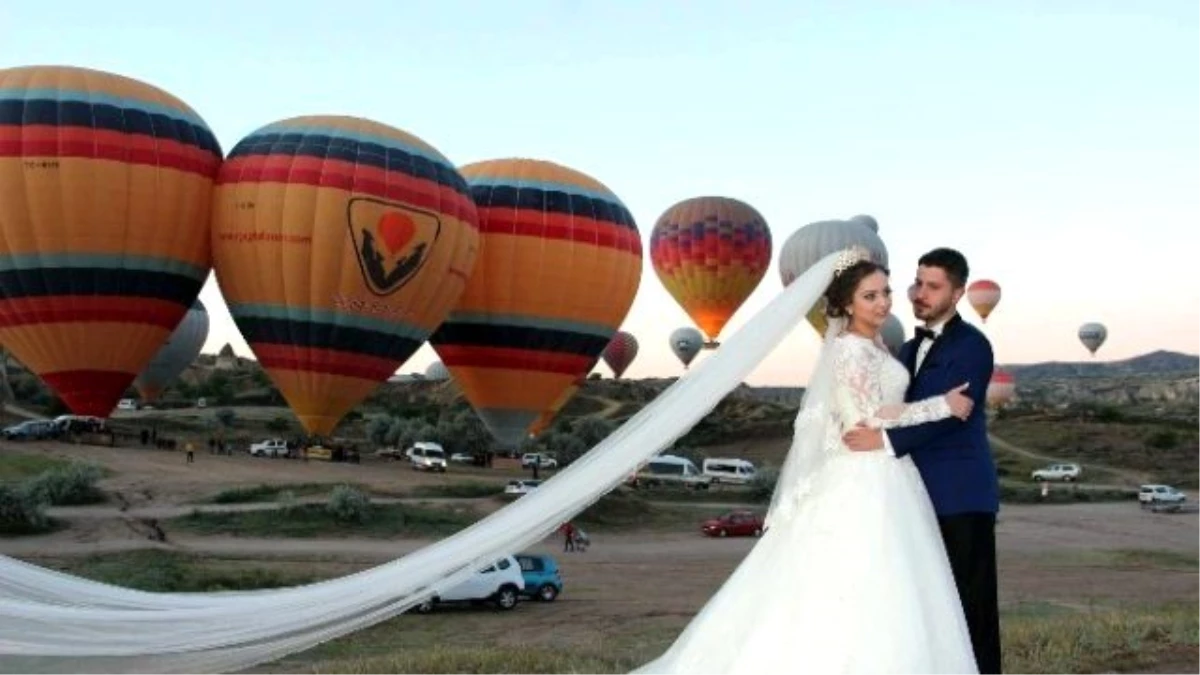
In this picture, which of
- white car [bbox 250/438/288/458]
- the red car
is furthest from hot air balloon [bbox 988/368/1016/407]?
white car [bbox 250/438/288/458]

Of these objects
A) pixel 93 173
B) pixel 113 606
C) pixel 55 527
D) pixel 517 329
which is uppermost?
pixel 93 173

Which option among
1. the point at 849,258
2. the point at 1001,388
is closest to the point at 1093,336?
the point at 1001,388

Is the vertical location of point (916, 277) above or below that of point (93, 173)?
below

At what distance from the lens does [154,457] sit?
55.2m

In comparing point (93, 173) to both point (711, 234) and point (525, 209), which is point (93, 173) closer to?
point (525, 209)

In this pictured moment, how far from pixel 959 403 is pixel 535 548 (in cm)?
3102

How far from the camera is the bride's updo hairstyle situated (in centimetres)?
613

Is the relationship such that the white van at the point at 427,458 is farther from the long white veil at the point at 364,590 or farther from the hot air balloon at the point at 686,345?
the long white veil at the point at 364,590

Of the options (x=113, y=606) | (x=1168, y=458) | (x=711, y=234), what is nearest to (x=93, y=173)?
(x=113, y=606)

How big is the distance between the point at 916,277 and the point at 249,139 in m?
26.6

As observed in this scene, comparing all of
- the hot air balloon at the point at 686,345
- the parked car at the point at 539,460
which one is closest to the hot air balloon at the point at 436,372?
the hot air balloon at the point at 686,345

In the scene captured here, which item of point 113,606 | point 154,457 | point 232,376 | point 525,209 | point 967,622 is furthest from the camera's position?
point 232,376

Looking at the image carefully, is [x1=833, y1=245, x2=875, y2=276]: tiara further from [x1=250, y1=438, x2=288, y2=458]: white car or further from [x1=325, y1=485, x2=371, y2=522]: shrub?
[x1=250, y1=438, x2=288, y2=458]: white car

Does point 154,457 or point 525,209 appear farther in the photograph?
point 154,457
